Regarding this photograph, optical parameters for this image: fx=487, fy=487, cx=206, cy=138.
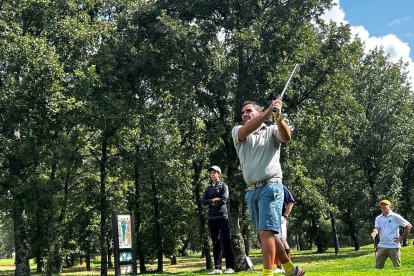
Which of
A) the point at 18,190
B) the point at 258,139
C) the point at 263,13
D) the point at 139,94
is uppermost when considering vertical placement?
the point at 263,13

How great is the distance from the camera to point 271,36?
851 inches

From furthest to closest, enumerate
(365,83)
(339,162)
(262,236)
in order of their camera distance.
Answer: (339,162), (365,83), (262,236)

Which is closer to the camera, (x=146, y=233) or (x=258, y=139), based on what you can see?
(x=258, y=139)

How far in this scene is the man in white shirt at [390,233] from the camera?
1212 centimetres

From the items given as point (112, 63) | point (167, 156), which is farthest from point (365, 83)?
point (112, 63)

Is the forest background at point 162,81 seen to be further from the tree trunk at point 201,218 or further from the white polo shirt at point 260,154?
the white polo shirt at point 260,154

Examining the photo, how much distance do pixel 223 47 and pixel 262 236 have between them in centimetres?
1769

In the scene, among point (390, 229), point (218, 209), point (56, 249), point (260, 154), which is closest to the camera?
point (260, 154)

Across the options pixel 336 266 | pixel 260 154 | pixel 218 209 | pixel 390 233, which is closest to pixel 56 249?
pixel 336 266

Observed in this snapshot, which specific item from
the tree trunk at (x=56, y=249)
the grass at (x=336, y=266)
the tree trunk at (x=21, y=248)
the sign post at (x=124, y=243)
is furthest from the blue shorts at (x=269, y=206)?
the tree trunk at (x=56, y=249)

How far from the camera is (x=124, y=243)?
35.9 feet

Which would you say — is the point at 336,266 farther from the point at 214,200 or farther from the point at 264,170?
the point at 264,170

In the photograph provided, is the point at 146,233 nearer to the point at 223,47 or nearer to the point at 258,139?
the point at 223,47

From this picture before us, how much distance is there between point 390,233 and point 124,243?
258 inches
